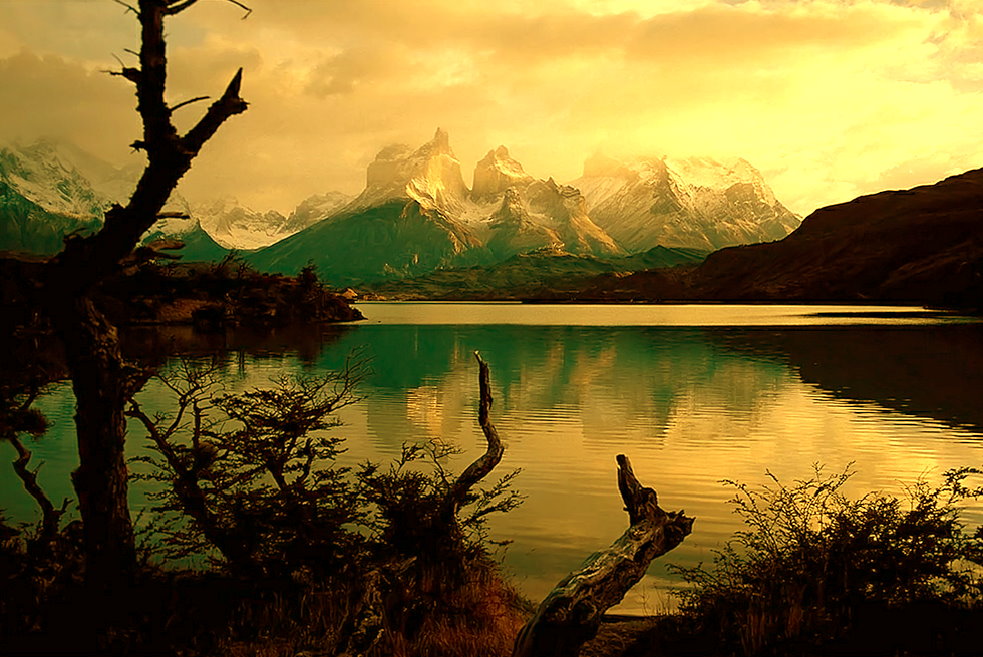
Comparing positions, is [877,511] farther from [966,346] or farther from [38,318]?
[966,346]

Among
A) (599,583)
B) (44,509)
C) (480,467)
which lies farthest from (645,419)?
(44,509)

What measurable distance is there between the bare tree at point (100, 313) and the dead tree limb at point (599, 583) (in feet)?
17.6

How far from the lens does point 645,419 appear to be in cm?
3650

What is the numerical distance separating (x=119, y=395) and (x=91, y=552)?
214 cm

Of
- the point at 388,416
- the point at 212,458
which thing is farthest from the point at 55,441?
the point at 212,458

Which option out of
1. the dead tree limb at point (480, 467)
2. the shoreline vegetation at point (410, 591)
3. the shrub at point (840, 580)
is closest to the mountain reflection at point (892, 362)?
the shrub at point (840, 580)

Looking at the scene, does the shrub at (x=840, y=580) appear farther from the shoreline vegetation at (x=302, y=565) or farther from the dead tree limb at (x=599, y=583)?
the dead tree limb at (x=599, y=583)

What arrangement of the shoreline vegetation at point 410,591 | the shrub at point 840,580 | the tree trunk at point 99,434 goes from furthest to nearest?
the shrub at point 840,580 < the shoreline vegetation at point 410,591 < the tree trunk at point 99,434

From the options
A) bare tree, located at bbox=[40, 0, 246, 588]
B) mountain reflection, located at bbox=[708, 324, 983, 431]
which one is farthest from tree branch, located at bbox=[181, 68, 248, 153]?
mountain reflection, located at bbox=[708, 324, 983, 431]

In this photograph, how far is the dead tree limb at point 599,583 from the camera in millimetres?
8812

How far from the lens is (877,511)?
40.5 ft

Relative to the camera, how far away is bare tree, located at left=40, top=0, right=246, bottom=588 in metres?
7.52

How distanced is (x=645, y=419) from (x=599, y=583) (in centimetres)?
2787

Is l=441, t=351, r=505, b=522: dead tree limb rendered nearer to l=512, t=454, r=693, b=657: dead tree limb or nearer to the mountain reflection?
l=512, t=454, r=693, b=657: dead tree limb
